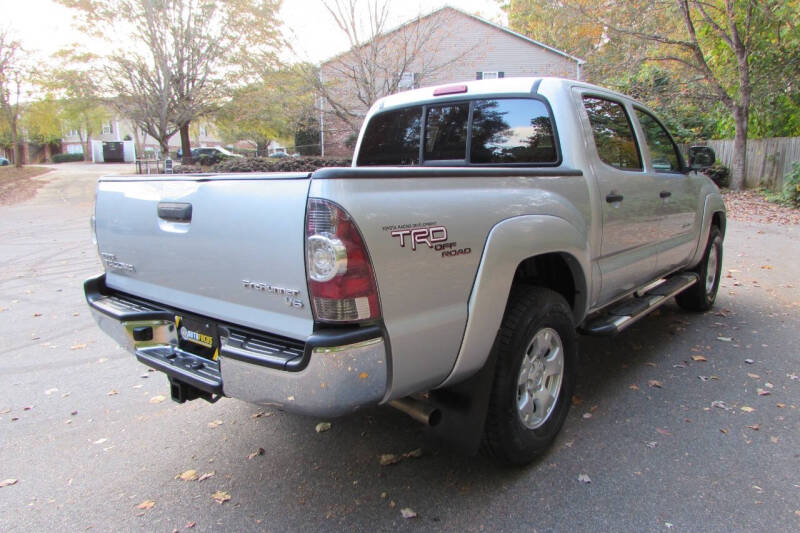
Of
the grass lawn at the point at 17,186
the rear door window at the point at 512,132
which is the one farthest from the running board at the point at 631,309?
the grass lawn at the point at 17,186

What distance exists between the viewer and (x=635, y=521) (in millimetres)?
2389

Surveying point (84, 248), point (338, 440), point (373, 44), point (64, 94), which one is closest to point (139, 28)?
point (64, 94)

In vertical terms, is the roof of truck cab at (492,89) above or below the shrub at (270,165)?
above

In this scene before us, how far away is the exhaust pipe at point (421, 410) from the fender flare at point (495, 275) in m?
0.21

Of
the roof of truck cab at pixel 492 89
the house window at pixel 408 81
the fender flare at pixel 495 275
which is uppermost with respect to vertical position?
the house window at pixel 408 81

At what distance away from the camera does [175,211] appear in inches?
96.1

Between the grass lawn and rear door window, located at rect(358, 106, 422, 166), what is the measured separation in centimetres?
1877

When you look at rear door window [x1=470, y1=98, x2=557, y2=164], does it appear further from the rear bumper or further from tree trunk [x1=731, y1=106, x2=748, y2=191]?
tree trunk [x1=731, y1=106, x2=748, y2=191]

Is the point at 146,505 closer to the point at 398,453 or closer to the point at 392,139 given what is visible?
the point at 398,453

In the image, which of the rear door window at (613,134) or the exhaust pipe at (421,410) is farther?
the rear door window at (613,134)

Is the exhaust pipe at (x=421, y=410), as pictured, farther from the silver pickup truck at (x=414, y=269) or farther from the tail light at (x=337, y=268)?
the tail light at (x=337, y=268)

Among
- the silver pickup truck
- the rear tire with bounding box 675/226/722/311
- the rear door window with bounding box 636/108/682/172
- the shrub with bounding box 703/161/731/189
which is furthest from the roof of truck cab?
the shrub with bounding box 703/161/731/189

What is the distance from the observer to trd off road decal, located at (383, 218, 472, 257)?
2.03 metres

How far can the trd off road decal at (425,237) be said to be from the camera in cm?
203
